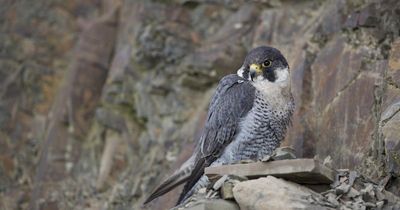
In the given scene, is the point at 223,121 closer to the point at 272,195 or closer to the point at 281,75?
the point at 281,75

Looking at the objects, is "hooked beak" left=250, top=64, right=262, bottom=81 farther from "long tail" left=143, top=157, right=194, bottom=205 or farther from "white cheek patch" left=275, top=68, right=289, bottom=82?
"long tail" left=143, top=157, right=194, bottom=205

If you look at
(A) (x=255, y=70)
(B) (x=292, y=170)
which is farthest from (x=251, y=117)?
(B) (x=292, y=170)

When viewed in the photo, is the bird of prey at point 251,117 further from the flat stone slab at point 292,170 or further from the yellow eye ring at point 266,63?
the flat stone slab at point 292,170

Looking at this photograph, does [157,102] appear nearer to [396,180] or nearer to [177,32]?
[177,32]

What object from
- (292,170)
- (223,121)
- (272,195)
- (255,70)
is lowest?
(272,195)

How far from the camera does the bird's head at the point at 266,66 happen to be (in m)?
6.01

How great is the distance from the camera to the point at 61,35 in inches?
385

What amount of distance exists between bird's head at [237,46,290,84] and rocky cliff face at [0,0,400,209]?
2.60ft

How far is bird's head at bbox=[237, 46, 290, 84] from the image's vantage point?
19.7 ft

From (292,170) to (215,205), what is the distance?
54 centimetres

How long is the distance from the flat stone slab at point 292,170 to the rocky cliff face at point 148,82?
107 cm

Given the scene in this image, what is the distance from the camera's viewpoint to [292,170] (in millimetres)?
4816

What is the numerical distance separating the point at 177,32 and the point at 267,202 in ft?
13.9

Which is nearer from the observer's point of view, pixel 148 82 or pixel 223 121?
pixel 223 121
